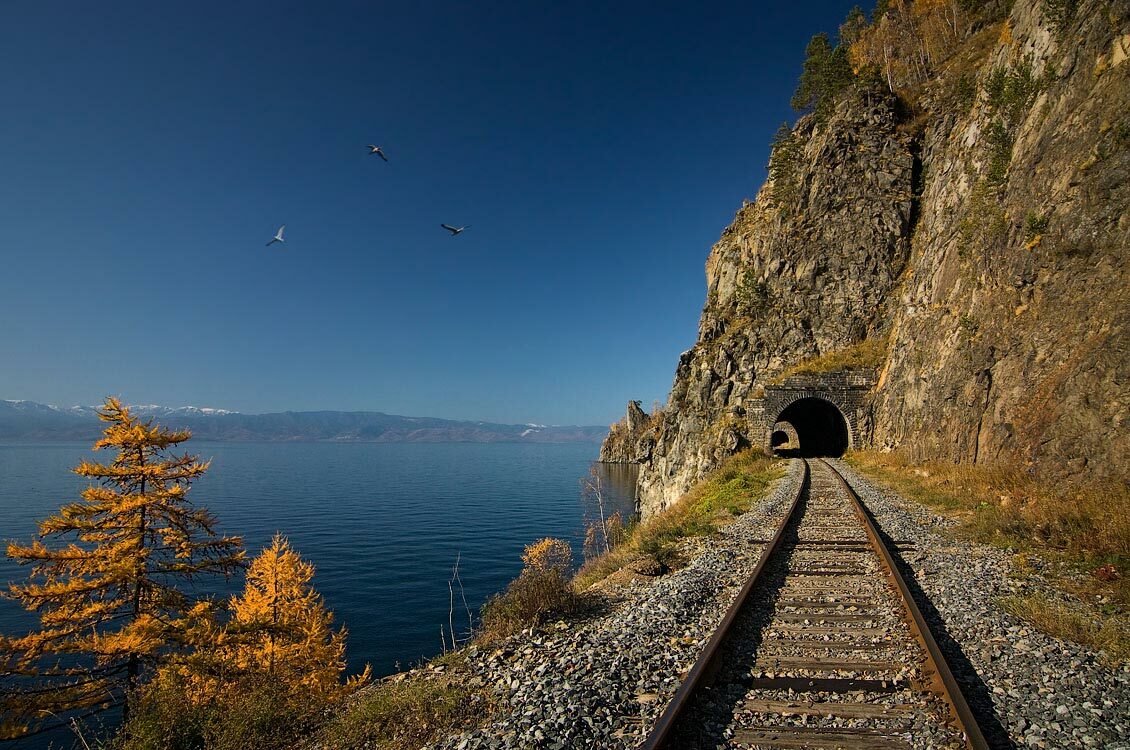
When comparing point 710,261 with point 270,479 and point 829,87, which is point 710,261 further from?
point 270,479

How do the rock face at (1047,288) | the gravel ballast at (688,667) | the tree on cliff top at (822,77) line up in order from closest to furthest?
1. the gravel ballast at (688,667)
2. the rock face at (1047,288)
3. the tree on cliff top at (822,77)

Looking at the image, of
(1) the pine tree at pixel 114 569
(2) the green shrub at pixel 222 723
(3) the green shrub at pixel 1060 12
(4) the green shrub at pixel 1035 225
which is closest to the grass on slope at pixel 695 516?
(2) the green shrub at pixel 222 723

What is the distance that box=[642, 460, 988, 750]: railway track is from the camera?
13.5 ft

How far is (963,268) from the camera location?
883 inches

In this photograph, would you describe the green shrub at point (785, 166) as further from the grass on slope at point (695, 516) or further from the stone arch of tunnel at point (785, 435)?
the grass on slope at point (695, 516)

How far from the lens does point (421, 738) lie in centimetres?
489

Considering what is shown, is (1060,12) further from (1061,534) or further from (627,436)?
(627,436)

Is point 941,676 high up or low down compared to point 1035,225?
down

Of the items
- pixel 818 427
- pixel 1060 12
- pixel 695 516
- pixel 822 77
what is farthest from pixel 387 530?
pixel 822 77

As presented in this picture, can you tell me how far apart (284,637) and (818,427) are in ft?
155

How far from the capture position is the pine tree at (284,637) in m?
14.2

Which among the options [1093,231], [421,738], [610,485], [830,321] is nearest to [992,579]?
[421,738]

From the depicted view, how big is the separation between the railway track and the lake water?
2097cm

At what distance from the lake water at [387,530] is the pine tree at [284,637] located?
4.97 metres
